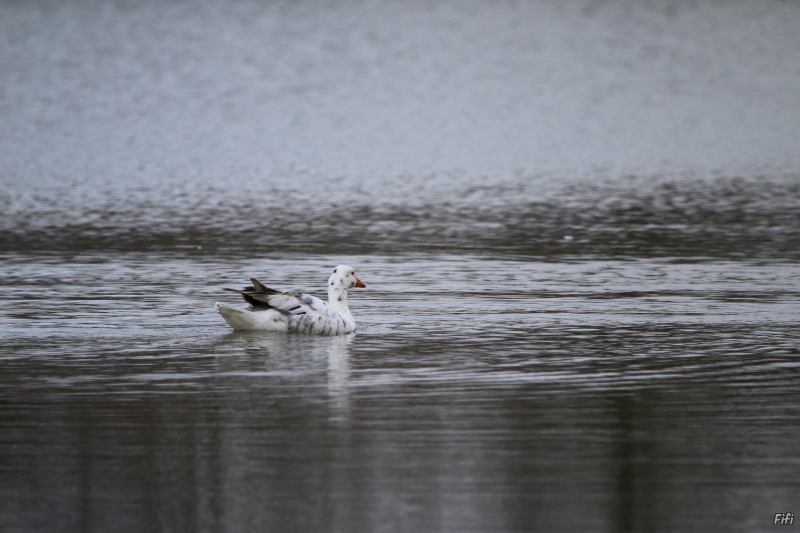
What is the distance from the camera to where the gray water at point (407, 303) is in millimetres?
7805

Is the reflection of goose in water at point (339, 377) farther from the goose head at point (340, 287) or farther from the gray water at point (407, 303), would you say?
the goose head at point (340, 287)

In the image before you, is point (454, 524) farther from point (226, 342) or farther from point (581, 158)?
point (581, 158)

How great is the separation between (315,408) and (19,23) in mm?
53855

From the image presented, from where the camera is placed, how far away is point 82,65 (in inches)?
1978

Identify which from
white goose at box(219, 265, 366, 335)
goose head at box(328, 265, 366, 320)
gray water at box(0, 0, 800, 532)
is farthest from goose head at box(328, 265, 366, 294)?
gray water at box(0, 0, 800, 532)

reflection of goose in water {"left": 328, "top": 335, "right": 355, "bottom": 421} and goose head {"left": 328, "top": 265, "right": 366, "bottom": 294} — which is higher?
goose head {"left": 328, "top": 265, "right": 366, "bottom": 294}

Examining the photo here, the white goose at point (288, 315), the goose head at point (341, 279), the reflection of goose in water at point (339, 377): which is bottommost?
the reflection of goose in water at point (339, 377)

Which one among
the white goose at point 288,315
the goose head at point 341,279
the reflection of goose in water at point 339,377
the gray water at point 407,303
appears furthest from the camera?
the goose head at point 341,279

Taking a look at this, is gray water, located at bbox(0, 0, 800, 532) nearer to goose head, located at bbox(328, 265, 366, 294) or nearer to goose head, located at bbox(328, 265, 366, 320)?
goose head, located at bbox(328, 265, 366, 320)

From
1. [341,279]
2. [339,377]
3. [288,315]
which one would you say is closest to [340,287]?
[341,279]

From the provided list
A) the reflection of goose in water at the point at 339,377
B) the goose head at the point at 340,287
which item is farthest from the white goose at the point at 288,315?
the reflection of goose in water at the point at 339,377

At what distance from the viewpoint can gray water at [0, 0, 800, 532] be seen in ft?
25.6

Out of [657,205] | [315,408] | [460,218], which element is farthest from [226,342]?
[657,205]

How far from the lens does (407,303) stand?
1507 cm
